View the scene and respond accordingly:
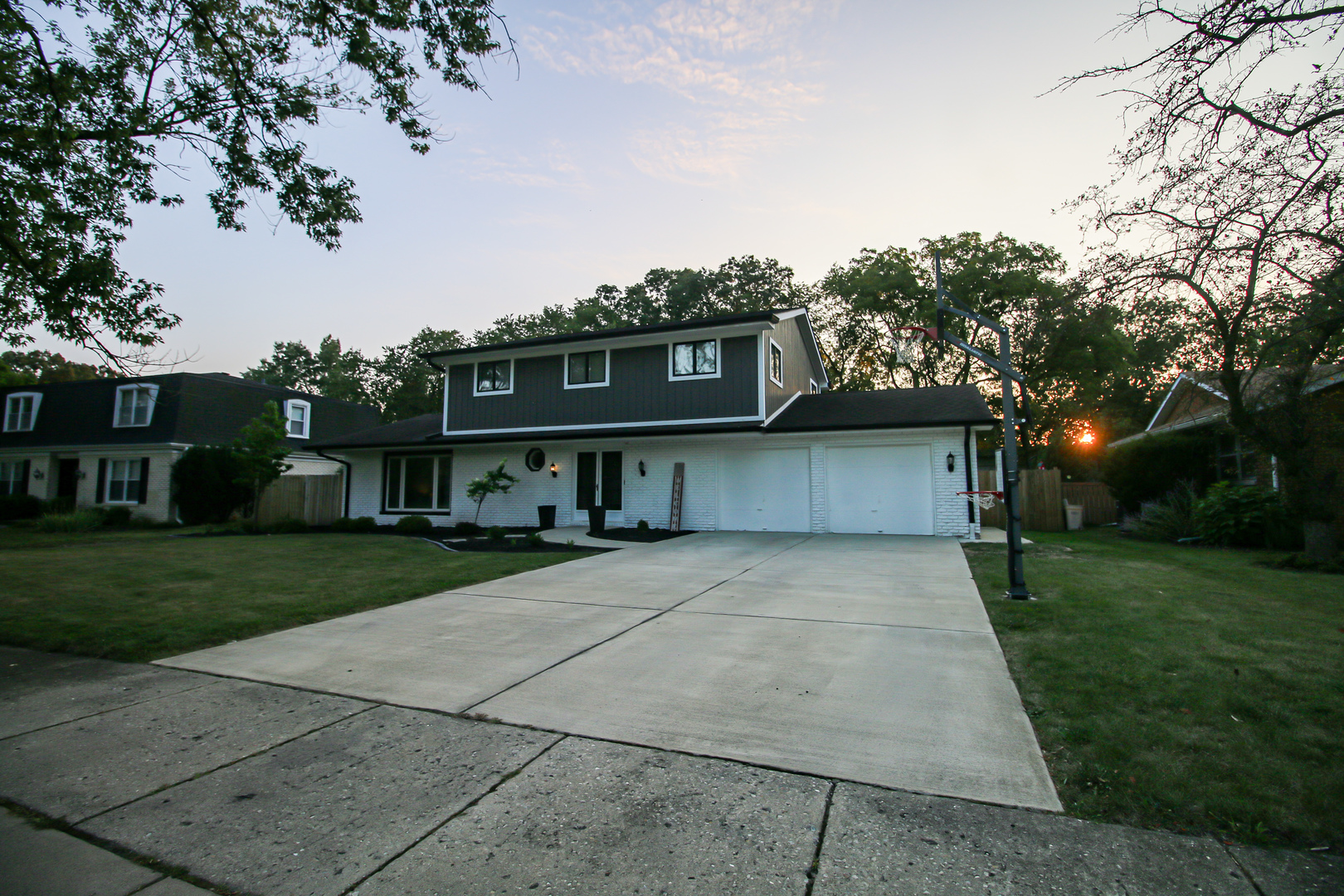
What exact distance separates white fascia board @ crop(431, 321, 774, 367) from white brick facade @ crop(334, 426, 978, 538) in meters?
2.51

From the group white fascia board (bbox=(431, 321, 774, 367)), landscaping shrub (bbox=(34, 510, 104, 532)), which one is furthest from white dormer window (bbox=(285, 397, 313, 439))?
white fascia board (bbox=(431, 321, 774, 367))

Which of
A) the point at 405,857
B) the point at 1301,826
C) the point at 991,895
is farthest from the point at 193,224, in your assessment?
the point at 1301,826

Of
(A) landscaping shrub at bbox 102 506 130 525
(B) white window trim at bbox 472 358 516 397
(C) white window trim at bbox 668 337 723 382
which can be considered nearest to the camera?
(C) white window trim at bbox 668 337 723 382

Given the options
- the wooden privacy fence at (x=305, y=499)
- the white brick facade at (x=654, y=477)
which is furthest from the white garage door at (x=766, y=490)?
the wooden privacy fence at (x=305, y=499)

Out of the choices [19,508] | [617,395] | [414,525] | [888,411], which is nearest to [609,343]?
[617,395]

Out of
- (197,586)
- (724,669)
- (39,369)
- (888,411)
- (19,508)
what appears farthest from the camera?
(39,369)

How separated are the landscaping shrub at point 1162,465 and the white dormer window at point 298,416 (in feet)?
94.7

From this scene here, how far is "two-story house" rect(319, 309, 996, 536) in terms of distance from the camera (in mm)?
13781

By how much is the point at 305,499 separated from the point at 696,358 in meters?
13.7

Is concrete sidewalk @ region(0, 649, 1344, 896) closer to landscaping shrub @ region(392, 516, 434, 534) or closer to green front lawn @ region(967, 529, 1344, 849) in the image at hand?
green front lawn @ region(967, 529, 1344, 849)

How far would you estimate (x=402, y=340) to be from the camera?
44875 mm

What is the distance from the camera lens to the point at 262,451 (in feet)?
56.0

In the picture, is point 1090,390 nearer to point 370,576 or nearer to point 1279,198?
point 1279,198

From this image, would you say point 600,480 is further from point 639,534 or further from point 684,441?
point 639,534
